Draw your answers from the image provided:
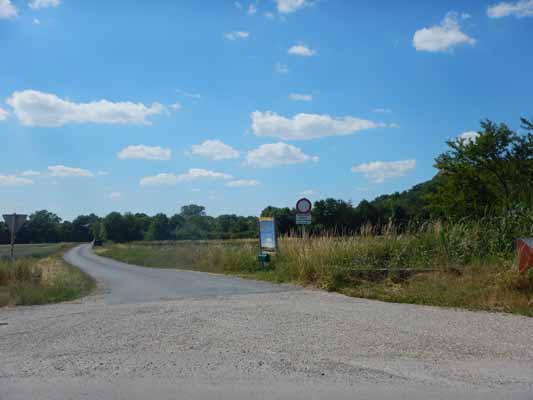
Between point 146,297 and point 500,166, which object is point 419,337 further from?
point 500,166

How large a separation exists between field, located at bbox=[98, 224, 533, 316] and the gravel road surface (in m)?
1.11

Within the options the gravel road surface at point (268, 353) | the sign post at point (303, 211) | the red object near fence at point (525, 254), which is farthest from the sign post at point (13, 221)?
the red object near fence at point (525, 254)

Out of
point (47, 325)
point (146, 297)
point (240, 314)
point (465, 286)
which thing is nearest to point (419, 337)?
point (240, 314)

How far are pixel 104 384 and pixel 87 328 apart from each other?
3.58 metres

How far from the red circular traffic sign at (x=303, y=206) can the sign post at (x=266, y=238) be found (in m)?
1.63

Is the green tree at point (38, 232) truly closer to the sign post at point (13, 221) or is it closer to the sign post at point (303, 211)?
the sign post at point (13, 221)

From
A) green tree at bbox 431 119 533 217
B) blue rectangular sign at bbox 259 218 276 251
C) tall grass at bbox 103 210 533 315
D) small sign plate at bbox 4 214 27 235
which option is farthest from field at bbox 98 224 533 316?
green tree at bbox 431 119 533 217

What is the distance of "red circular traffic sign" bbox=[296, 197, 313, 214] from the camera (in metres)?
18.5

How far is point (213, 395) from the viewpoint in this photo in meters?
5.18

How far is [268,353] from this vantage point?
6.81 meters

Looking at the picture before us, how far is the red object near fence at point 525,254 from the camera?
1095 centimetres

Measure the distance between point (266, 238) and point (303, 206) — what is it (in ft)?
8.37

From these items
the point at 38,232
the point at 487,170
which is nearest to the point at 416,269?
the point at 487,170

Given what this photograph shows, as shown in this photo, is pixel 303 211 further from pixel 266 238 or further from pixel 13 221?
pixel 13 221
